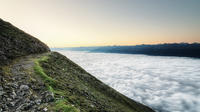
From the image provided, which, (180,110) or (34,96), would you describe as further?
(180,110)

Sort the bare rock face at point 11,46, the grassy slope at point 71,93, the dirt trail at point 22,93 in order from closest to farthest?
the dirt trail at point 22,93 < the grassy slope at point 71,93 < the bare rock face at point 11,46

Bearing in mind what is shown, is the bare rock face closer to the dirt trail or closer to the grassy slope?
the grassy slope

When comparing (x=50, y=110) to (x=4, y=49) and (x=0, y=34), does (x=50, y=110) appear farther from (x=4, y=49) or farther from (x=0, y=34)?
(x=0, y=34)

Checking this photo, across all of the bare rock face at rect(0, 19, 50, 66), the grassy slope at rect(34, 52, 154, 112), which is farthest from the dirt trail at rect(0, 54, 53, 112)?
the bare rock face at rect(0, 19, 50, 66)

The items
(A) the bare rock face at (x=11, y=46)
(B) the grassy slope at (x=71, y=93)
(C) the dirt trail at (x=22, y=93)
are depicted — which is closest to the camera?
(C) the dirt trail at (x=22, y=93)

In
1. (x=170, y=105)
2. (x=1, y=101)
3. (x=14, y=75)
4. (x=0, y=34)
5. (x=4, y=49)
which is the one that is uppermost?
(x=0, y=34)

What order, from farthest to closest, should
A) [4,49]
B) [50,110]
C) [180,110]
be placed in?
[180,110], [4,49], [50,110]

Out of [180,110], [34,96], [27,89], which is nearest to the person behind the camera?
[34,96]

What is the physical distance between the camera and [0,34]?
61.4 ft

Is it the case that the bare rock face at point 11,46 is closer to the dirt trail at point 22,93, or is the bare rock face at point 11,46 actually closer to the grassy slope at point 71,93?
Answer: the grassy slope at point 71,93

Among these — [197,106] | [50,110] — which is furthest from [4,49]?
[197,106]

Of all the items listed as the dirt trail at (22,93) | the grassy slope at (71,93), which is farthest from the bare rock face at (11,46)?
the dirt trail at (22,93)

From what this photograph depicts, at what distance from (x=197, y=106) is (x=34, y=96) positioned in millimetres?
65856

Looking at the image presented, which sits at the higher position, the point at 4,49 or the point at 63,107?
the point at 4,49
